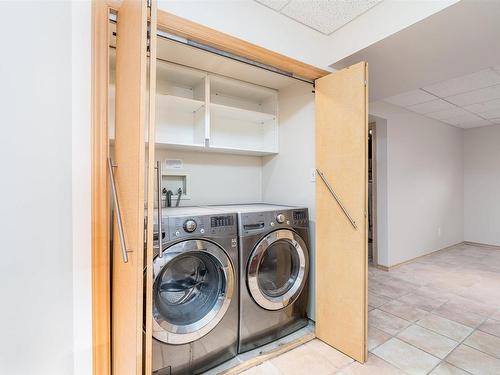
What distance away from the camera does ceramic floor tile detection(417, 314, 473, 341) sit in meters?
2.01

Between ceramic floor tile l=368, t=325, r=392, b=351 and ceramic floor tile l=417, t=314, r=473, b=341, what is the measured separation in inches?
15.9

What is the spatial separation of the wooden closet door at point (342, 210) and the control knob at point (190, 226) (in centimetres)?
96

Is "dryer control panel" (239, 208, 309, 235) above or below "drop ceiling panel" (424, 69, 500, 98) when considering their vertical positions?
below

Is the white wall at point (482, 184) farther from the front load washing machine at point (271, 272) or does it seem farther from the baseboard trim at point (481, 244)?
the front load washing machine at point (271, 272)

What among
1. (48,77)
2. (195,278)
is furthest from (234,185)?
(48,77)

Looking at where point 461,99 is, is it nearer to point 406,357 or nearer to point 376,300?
point 376,300

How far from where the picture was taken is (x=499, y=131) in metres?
4.62

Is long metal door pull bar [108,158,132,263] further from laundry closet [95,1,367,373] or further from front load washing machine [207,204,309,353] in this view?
front load washing machine [207,204,309,353]

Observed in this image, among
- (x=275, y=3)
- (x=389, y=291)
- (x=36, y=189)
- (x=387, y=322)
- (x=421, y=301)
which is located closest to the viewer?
(x=36, y=189)

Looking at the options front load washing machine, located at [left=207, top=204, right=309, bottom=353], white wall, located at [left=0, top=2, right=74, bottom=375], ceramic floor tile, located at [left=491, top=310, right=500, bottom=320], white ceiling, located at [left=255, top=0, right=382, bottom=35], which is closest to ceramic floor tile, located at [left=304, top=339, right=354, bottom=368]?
front load washing machine, located at [left=207, top=204, right=309, bottom=353]

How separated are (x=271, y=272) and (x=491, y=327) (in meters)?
1.89

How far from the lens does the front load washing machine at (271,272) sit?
1.71m

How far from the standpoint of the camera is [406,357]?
68.9 inches

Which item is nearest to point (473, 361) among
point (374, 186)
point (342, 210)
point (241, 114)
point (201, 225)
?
point (342, 210)
